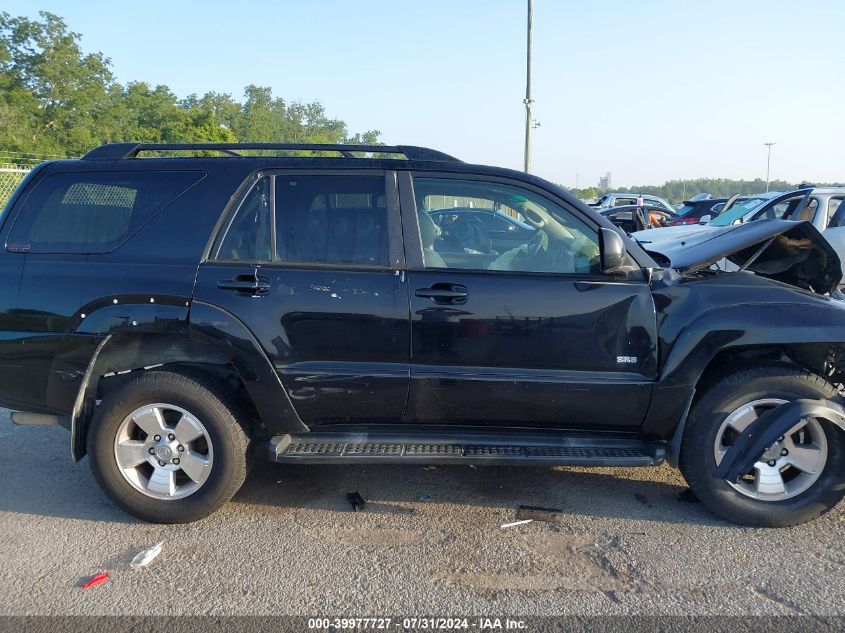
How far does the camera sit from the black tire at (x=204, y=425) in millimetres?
3525

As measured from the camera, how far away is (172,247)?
142 inches

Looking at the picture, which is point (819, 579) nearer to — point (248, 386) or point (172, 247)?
point (248, 386)

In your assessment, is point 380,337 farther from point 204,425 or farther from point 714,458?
point 714,458

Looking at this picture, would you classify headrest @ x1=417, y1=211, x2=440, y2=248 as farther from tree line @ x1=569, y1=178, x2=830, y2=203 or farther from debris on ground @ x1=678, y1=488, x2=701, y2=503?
tree line @ x1=569, y1=178, x2=830, y2=203

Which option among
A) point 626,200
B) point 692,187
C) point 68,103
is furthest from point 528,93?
point 692,187

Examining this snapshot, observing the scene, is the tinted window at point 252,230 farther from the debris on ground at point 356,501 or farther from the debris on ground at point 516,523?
the debris on ground at point 516,523

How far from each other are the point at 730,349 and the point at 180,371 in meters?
2.96

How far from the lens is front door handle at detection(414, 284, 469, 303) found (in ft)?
11.4

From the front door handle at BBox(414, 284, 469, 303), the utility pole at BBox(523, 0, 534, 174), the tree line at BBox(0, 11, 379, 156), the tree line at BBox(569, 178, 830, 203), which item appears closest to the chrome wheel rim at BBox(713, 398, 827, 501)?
the front door handle at BBox(414, 284, 469, 303)

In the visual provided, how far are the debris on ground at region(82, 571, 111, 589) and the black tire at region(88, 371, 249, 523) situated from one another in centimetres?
50

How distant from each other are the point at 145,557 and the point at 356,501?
1.13 m

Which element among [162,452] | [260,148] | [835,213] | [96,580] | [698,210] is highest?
[698,210]

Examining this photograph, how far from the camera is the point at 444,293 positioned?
3475 millimetres

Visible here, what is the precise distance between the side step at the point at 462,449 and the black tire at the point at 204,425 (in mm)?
249
